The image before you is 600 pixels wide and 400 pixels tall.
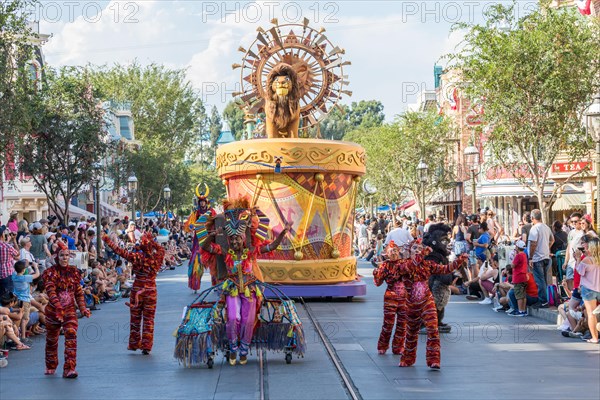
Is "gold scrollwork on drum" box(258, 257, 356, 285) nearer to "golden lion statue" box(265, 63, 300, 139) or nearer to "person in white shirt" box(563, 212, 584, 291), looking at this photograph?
"golden lion statue" box(265, 63, 300, 139)

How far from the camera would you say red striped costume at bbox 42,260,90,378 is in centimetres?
1225

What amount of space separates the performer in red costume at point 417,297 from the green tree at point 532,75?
17013mm

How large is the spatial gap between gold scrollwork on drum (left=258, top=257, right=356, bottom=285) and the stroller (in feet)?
26.7

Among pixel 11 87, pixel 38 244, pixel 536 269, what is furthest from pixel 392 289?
pixel 11 87

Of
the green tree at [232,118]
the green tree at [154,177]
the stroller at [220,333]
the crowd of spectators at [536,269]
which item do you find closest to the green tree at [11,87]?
the crowd of spectators at [536,269]

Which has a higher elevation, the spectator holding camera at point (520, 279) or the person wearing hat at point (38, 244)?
the person wearing hat at point (38, 244)

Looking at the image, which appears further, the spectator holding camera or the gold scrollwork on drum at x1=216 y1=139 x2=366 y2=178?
the gold scrollwork on drum at x1=216 y1=139 x2=366 y2=178

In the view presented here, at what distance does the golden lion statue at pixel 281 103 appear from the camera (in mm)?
22484

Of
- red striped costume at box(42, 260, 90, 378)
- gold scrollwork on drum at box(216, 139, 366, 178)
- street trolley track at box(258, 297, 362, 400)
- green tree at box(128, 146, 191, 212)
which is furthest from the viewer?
green tree at box(128, 146, 191, 212)

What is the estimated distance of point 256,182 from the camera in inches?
846

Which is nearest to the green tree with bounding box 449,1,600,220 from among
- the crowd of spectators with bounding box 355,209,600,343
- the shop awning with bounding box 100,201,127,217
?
the crowd of spectators with bounding box 355,209,600,343

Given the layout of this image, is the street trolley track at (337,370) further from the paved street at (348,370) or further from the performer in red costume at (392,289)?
the performer in red costume at (392,289)

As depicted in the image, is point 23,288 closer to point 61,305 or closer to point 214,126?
point 61,305

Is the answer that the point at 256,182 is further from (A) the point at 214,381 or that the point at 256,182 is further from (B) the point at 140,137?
(B) the point at 140,137
